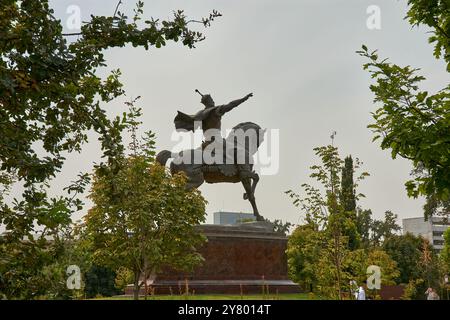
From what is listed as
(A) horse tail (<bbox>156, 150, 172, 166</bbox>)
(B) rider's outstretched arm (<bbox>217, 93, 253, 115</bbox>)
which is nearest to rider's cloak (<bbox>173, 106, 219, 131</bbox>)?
(B) rider's outstretched arm (<bbox>217, 93, 253, 115</bbox>)

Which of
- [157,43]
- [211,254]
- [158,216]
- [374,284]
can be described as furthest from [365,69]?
[211,254]

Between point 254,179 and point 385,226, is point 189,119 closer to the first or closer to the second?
point 254,179

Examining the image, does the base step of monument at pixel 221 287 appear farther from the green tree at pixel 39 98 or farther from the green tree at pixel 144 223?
the green tree at pixel 39 98

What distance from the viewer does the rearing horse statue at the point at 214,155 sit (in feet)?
78.6

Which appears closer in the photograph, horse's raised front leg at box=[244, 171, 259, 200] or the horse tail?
the horse tail

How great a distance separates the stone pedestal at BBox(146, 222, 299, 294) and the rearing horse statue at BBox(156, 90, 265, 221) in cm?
175

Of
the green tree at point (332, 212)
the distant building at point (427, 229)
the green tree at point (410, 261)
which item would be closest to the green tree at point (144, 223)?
the green tree at point (332, 212)

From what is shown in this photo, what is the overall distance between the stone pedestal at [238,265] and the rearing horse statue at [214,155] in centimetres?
175

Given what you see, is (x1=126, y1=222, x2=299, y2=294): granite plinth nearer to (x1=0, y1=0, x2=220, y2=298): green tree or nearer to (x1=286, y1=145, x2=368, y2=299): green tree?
(x1=286, y1=145, x2=368, y2=299): green tree

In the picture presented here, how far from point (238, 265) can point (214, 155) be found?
505 cm

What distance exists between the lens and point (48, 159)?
5379mm

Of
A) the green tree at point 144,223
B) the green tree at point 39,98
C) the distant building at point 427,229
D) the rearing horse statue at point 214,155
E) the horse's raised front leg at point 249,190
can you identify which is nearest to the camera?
the green tree at point 39,98

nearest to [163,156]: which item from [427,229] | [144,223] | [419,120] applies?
[144,223]

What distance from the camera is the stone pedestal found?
22.6 m
